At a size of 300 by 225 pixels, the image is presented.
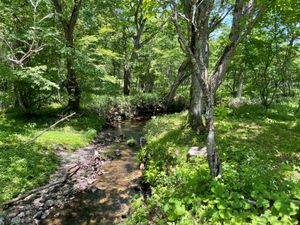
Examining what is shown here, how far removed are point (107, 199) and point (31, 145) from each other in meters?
3.86

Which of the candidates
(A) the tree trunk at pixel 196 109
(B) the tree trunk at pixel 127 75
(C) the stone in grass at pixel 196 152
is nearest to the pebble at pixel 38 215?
(C) the stone in grass at pixel 196 152

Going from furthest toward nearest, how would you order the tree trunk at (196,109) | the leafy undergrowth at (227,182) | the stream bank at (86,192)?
the tree trunk at (196,109), the stream bank at (86,192), the leafy undergrowth at (227,182)

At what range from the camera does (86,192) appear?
23.5 feet

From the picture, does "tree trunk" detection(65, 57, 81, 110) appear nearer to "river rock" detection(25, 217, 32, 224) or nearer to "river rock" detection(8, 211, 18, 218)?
"river rock" detection(8, 211, 18, 218)

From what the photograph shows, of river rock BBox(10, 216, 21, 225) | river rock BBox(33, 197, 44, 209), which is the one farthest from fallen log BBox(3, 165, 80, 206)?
river rock BBox(10, 216, 21, 225)

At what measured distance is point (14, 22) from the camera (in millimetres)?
12484

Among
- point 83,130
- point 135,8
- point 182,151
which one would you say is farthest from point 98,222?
point 135,8

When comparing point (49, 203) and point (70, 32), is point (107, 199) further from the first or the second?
point (70, 32)

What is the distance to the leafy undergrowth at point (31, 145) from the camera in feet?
21.6

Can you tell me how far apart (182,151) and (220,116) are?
263 cm

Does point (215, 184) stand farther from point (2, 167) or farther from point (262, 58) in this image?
point (262, 58)

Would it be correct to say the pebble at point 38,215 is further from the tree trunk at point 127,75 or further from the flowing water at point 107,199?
the tree trunk at point 127,75

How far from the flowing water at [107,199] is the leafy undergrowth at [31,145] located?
132 cm

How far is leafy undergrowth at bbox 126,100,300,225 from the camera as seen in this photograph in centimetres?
363
